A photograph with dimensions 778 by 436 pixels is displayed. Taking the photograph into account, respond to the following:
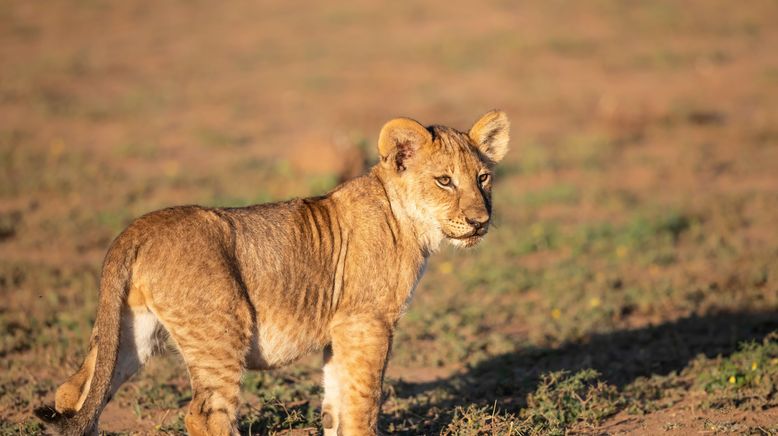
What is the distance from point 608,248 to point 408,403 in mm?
4825

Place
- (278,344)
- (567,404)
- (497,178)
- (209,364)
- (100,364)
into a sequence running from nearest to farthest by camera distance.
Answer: (100,364)
(209,364)
(278,344)
(567,404)
(497,178)

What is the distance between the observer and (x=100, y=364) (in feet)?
14.3

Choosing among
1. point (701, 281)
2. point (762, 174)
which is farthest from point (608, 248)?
point (762, 174)

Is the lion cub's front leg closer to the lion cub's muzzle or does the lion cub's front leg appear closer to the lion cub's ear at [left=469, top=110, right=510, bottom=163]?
the lion cub's muzzle

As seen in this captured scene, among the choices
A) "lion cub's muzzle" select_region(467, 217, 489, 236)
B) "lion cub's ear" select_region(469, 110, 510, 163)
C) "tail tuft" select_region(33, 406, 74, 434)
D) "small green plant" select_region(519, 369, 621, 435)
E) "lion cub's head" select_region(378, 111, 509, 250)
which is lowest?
"tail tuft" select_region(33, 406, 74, 434)

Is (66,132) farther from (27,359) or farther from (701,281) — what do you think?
(701,281)

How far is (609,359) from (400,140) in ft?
10.1

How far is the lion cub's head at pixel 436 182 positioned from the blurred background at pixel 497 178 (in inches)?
48.4

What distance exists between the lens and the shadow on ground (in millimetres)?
6539

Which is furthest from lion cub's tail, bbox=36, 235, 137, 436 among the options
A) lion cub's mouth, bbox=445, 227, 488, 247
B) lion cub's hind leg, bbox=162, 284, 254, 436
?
lion cub's mouth, bbox=445, 227, 488, 247

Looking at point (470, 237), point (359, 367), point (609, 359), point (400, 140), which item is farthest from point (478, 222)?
point (609, 359)

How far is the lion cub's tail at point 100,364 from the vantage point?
4.28 meters

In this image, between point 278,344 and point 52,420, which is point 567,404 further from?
point 52,420

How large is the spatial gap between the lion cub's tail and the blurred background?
916 mm
